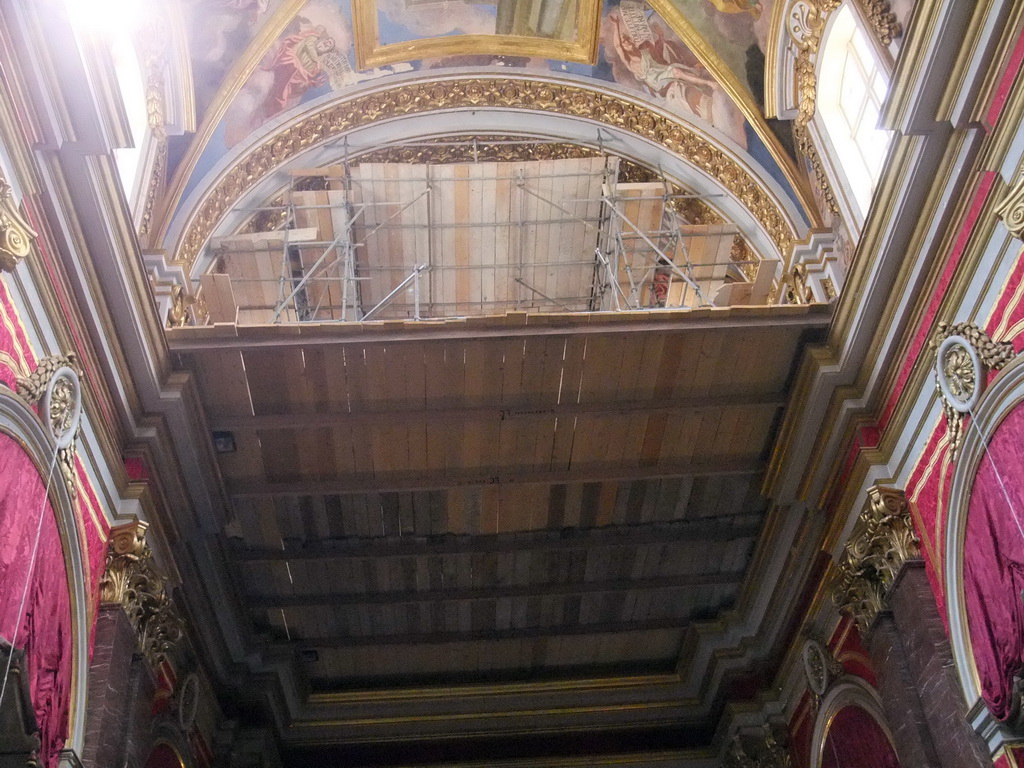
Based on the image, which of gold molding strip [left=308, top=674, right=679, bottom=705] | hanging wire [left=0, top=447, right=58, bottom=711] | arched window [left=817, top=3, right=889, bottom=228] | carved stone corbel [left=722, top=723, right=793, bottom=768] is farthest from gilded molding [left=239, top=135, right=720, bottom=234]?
carved stone corbel [left=722, top=723, right=793, bottom=768]

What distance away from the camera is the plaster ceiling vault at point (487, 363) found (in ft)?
28.3

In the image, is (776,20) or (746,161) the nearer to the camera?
(776,20)

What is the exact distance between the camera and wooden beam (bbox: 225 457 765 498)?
9211 mm

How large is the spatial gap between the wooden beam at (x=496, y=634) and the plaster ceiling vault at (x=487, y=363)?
0.04 metres

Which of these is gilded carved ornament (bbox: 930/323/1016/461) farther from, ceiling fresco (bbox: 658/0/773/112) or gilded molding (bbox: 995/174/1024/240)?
ceiling fresco (bbox: 658/0/773/112)

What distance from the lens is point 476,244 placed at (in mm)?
11945

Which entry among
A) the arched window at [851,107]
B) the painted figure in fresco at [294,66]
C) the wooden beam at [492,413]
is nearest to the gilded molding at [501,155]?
the painted figure in fresco at [294,66]

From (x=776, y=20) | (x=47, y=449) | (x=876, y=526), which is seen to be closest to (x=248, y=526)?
(x=47, y=449)

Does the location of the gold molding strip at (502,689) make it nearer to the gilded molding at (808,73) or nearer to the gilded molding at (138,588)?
the gilded molding at (138,588)

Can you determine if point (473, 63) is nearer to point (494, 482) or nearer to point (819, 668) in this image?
point (494, 482)

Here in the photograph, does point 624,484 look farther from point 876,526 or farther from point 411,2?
point 411,2

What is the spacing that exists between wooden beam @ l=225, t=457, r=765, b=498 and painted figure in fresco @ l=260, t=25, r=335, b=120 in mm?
4309

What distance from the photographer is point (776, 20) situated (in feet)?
31.6

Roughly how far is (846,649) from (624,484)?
260cm
